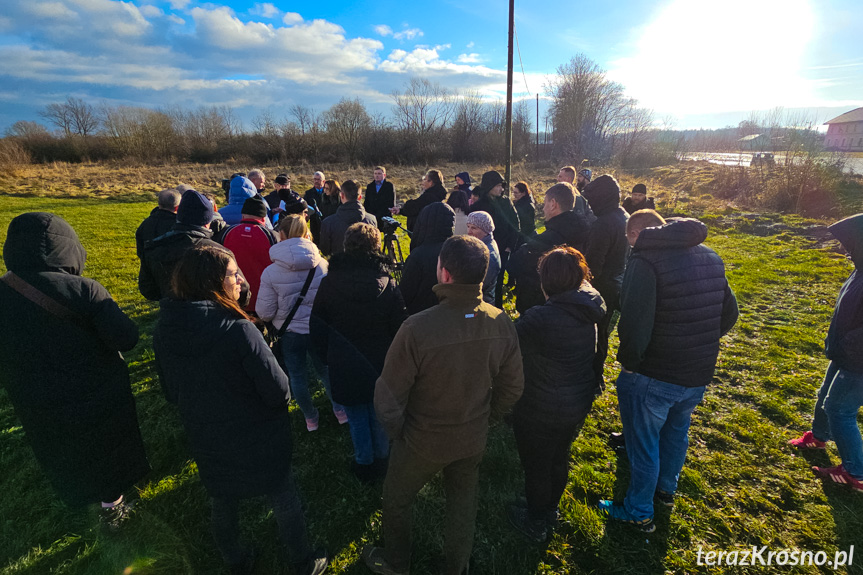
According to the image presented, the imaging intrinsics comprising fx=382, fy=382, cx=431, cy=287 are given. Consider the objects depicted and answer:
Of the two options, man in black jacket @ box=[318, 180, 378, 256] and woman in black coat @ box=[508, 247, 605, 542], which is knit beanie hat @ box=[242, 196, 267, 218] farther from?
woman in black coat @ box=[508, 247, 605, 542]

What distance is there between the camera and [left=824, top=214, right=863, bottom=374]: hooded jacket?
2580 mm

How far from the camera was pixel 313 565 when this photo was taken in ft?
7.34

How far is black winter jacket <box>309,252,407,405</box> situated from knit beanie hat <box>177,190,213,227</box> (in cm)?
147

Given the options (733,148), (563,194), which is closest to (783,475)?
(563,194)

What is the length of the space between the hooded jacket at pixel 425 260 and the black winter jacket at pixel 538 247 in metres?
0.92

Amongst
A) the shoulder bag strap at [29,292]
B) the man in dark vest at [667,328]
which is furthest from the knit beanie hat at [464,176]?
the shoulder bag strap at [29,292]

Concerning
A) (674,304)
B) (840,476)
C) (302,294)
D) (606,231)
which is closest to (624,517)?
(674,304)

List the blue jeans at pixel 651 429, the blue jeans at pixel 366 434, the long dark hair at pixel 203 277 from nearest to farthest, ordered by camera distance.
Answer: the long dark hair at pixel 203 277, the blue jeans at pixel 651 429, the blue jeans at pixel 366 434

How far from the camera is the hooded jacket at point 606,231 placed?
3.70m

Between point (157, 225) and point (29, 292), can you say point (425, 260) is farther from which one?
point (157, 225)

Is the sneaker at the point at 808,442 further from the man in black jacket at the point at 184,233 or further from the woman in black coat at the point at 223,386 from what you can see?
the man in black jacket at the point at 184,233

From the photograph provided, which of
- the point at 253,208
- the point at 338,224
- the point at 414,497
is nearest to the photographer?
the point at 414,497

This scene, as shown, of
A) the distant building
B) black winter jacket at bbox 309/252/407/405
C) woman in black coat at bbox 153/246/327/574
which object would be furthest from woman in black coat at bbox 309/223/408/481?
the distant building

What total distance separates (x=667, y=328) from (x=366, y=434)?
7.18ft
